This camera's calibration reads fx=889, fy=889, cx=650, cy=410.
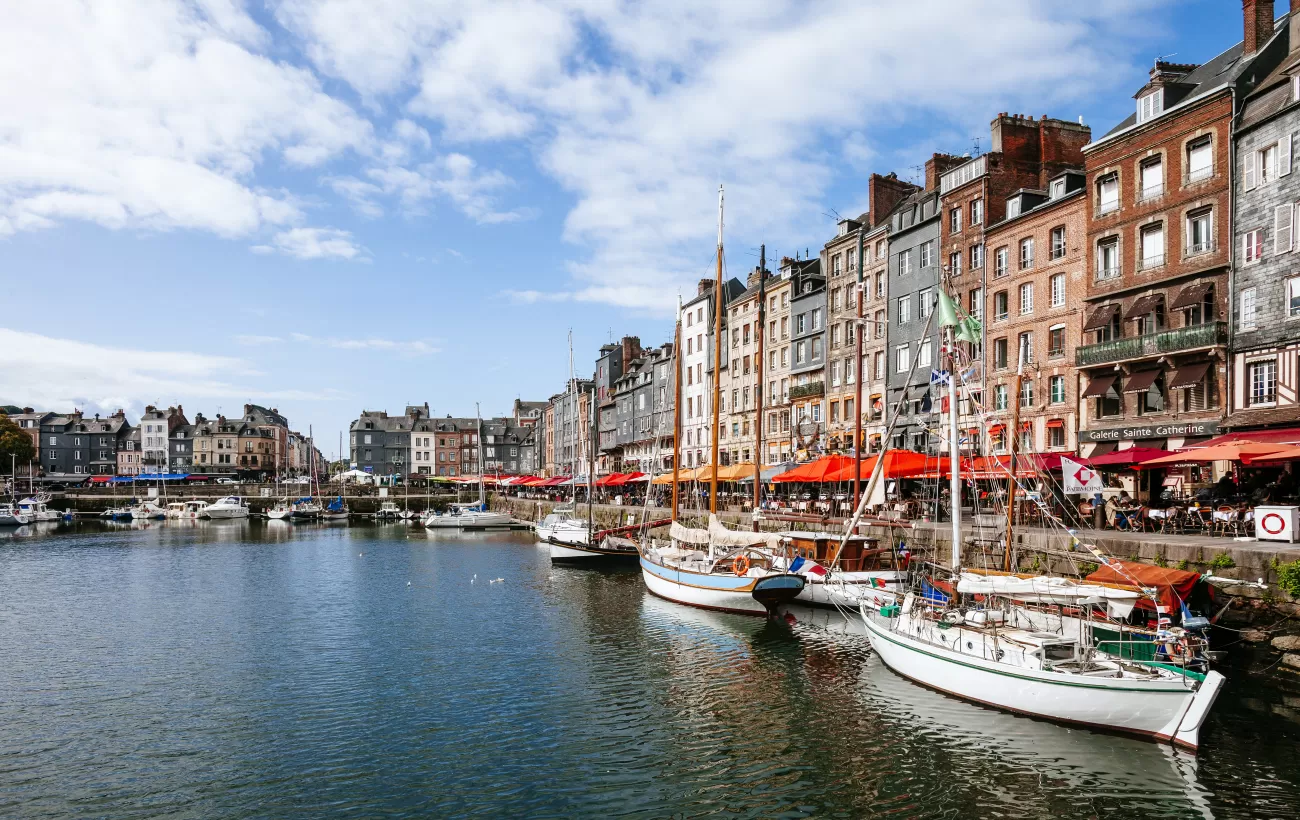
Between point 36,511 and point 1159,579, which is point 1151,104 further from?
point 36,511

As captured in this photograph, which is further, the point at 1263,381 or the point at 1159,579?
the point at 1263,381

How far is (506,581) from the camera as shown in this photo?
45.9 meters

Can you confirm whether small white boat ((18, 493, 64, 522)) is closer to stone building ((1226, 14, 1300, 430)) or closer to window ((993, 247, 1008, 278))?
window ((993, 247, 1008, 278))

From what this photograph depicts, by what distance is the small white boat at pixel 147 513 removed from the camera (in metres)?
109

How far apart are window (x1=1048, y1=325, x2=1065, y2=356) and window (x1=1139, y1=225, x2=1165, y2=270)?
17.8ft

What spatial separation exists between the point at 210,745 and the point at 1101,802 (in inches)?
677

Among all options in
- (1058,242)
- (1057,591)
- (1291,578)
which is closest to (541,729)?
(1057,591)

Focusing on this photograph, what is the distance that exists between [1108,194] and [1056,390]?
9567mm

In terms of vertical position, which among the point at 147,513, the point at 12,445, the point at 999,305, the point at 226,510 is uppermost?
the point at 999,305

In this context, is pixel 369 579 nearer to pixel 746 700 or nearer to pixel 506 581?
pixel 506 581

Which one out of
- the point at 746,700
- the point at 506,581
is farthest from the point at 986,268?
the point at 746,700

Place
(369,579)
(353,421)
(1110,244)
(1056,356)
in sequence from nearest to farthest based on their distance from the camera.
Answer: (1110,244)
(1056,356)
(369,579)
(353,421)

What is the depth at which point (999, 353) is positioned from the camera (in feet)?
158

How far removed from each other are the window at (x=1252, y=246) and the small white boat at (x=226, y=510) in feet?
364
